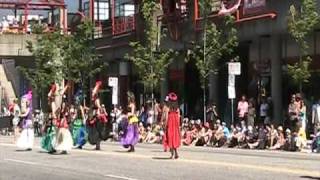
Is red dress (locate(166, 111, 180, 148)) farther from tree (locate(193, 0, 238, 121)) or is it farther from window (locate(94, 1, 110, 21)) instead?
window (locate(94, 1, 110, 21))

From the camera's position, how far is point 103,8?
5412 centimetres

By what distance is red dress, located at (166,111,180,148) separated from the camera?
65.7ft

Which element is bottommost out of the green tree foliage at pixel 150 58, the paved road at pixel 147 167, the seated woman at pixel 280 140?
the paved road at pixel 147 167

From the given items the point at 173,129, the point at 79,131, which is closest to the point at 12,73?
the point at 79,131

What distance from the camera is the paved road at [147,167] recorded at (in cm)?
1591

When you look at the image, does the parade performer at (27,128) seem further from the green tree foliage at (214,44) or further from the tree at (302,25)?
the green tree foliage at (214,44)

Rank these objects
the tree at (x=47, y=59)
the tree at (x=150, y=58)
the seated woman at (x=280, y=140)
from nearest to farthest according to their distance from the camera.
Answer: the seated woman at (x=280, y=140) < the tree at (x=150, y=58) < the tree at (x=47, y=59)

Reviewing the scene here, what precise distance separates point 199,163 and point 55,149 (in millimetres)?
6248

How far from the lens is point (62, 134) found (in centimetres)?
2286

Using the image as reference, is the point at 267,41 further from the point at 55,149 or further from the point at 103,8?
the point at 103,8

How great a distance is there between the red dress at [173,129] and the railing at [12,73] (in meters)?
45.0

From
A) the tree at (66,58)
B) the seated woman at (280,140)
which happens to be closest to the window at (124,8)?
the tree at (66,58)

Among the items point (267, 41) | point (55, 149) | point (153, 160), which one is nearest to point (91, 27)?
point (267, 41)

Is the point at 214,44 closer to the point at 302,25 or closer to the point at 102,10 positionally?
the point at 302,25
